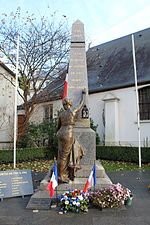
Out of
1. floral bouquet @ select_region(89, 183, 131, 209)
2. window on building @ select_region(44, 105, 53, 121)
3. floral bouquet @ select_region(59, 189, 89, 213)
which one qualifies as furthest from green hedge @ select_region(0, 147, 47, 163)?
floral bouquet @ select_region(89, 183, 131, 209)

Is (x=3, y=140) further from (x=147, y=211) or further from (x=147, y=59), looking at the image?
(x=147, y=211)

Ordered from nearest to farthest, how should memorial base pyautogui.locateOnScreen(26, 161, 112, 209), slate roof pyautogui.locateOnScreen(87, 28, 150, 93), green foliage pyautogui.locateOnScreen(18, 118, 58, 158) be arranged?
memorial base pyautogui.locateOnScreen(26, 161, 112, 209)
green foliage pyautogui.locateOnScreen(18, 118, 58, 158)
slate roof pyautogui.locateOnScreen(87, 28, 150, 93)


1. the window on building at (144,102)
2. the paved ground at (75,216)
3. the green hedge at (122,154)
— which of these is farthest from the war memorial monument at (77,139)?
the window on building at (144,102)

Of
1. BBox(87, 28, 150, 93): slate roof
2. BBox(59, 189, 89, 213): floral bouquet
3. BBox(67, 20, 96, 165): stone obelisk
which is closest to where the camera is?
BBox(59, 189, 89, 213): floral bouquet

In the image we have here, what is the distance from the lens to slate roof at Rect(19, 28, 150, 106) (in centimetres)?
1842

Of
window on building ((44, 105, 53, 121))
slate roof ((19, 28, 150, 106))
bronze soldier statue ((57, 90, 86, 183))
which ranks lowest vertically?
bronze soldier statue ((57, 90, 86, 183))

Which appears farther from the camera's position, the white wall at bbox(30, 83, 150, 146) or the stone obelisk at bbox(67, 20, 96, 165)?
the white wall at bbox(30, 83, 150, 146)

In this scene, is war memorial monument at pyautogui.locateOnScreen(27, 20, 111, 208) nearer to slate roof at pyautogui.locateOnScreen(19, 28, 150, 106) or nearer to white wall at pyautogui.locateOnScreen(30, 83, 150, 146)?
slate roof at pyautogui.locateOnScreen(19, 28, 150, 106)

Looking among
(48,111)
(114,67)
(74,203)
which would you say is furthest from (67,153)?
(48,111)

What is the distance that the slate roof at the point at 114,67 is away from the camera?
1842 cm

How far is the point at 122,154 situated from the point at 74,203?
10459mm

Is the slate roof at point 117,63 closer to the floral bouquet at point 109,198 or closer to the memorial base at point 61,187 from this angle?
the memorial base at point 61,187

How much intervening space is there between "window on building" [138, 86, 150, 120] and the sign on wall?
13.5 m

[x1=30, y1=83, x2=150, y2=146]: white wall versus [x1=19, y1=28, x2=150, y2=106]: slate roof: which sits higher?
[x1=19, y1=28, x2=150, y2=106]: slate roof
